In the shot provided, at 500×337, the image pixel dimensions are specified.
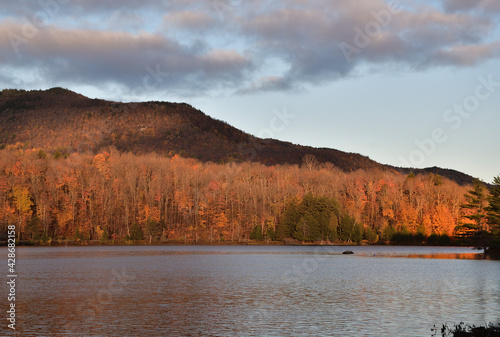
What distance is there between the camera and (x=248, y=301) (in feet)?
127

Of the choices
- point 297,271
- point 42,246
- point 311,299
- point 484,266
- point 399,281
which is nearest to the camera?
point 311,299

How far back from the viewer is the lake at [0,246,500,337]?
2900cm

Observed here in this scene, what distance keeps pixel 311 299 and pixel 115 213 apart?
10590 centimetres

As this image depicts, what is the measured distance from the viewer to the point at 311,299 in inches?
1559

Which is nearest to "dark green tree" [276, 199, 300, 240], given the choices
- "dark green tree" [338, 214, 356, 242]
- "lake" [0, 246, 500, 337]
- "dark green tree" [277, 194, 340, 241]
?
"dark green tree" [277, 194, 340, 241]

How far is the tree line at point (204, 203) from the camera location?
13025cm

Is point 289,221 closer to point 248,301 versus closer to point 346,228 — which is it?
point 346,228

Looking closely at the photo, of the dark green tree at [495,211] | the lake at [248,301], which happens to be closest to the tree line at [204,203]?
the dark green tree at [495,211]

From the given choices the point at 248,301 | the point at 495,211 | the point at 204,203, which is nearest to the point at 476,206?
the point at 495,211

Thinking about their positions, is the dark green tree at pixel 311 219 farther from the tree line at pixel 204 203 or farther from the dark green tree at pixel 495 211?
the dark green tree at pixel 495 211

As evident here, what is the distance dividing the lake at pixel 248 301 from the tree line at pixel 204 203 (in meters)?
67.4

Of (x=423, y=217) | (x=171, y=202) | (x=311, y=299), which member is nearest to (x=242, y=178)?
(x=171, y=202)

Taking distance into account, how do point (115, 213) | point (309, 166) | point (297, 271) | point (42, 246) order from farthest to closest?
point (309, 166) < point (115, 213) < point (42, 246) < point (297, 271)

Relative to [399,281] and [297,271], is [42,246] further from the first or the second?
[399,281]
